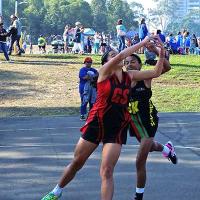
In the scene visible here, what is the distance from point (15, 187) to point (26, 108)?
9359mm

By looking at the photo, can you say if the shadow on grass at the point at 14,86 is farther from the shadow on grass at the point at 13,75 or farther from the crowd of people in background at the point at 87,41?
the crowd of people in background at the point at 87,41

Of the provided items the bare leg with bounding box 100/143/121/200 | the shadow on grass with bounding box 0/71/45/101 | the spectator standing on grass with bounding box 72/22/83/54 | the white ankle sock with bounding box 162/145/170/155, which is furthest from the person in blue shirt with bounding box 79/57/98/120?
the spectator standing on grass with bounding box 72/22/83/54

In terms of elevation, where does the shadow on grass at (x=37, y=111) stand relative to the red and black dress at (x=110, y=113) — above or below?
below

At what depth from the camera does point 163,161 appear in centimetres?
883

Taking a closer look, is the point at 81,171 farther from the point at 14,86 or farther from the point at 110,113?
the point at 14,86

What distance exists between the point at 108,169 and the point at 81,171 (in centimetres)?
256

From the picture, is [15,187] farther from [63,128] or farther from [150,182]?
[63,128]

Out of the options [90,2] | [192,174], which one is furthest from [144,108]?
[90,2]

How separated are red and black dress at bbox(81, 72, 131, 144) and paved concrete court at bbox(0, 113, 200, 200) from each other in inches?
45.9

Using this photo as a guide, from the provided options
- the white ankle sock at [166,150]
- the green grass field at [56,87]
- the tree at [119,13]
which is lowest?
the green grass field at [56,87]

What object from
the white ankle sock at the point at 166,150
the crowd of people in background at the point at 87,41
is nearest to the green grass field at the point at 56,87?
the crowd of people in background at the point at 87,41

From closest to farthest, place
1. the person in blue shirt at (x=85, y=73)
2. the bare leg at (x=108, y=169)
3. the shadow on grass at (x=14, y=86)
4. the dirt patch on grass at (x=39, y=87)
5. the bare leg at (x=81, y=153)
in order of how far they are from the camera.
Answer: the bare leg at (x=108, y=169), the bare leg at (x=81, y=153), the person in blue shirt at (x=85, y=73), the dirt patch on grass at (x=39, y=87), the shadow on grass at (x=14, y=86)

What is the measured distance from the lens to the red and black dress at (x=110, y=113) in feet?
18.8

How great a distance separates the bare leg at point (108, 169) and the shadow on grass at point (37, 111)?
9748mm
